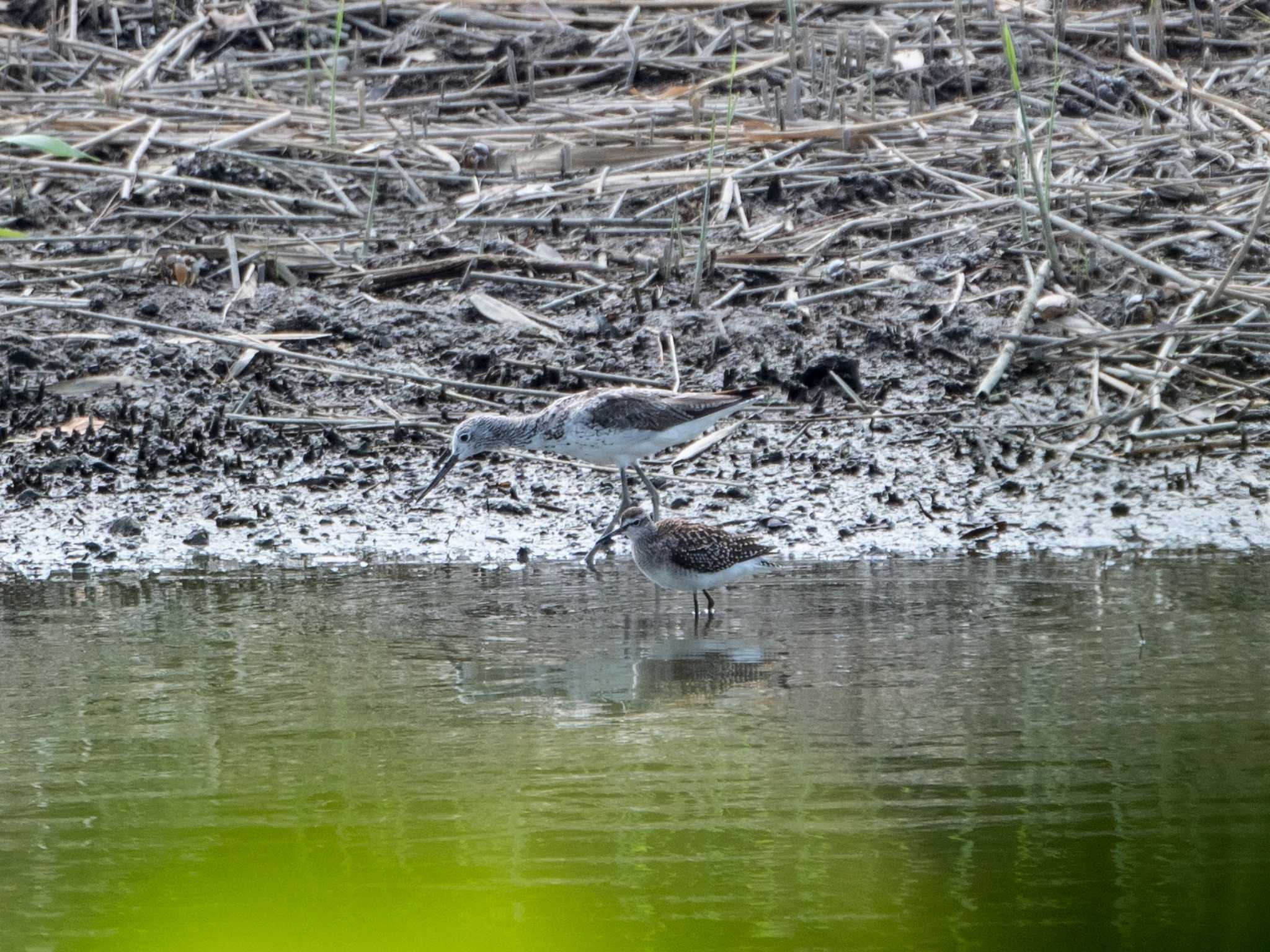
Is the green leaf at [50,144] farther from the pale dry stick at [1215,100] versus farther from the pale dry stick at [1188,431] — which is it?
the pale dry stick at [1215,100]

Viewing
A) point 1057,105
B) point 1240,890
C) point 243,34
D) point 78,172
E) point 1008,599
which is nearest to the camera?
point 1240,890

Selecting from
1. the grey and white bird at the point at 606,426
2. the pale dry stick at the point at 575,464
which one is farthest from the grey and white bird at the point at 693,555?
the pale dry stick at the point at 575,464

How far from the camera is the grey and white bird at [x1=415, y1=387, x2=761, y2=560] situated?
298 inches

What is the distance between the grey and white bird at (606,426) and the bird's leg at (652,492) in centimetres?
11

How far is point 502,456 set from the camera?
857 centimetres

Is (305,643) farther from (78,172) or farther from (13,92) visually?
(13,92)

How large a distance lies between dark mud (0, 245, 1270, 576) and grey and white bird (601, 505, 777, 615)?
697mm

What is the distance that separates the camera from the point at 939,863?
3.84m

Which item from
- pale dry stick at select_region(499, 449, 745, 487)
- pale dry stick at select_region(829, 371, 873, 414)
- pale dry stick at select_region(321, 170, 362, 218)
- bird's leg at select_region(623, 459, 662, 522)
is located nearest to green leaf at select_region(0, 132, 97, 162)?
bird's leg at select_region(623, 459, 662, 522)

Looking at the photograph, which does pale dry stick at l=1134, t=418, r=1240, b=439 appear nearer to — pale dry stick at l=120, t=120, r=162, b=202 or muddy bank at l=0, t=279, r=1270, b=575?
muddy bank at l=0, t=279, r=1270, b=575

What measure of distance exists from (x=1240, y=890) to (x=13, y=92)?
9917 mm

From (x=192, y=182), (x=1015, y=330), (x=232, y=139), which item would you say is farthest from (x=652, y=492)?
(x=232, y=139)

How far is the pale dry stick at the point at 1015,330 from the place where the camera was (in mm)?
8414

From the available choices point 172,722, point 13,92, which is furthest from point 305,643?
point 13,92
